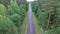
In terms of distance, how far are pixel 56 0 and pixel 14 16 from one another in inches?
590

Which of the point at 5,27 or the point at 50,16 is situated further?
the point at 50,16

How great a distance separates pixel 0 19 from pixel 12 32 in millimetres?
2413

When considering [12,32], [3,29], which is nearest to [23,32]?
[12,32]

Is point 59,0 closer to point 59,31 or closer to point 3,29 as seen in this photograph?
point 59,31

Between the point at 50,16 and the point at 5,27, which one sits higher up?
the point at 50,16

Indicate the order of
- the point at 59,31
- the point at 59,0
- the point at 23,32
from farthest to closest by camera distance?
the point at 23,32, the point at 59,31, the point at 59,0

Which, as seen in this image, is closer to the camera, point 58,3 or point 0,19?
point 58,3

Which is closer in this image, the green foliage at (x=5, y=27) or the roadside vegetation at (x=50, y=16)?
the roadside vegetation at (x=50, y=16)

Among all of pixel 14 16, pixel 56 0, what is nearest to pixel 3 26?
pixel 14 16

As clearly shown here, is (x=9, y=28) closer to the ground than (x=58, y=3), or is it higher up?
closer to the ground

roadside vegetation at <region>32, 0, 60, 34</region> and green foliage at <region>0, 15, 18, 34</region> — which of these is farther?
green foliage at <region>0, 15, 18, 34</region>

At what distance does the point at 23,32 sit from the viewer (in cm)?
2902

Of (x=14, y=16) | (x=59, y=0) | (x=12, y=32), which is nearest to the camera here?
(x=59, y=0)

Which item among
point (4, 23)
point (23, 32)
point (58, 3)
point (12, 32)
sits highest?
point (58, 3)
